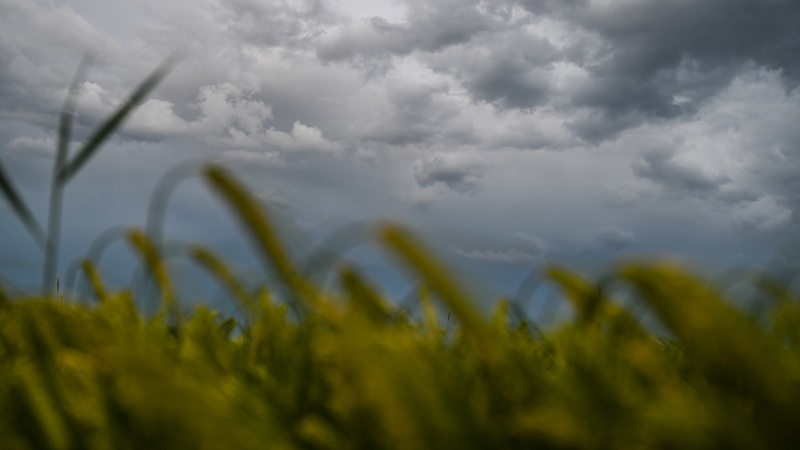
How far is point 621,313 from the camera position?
1005mm

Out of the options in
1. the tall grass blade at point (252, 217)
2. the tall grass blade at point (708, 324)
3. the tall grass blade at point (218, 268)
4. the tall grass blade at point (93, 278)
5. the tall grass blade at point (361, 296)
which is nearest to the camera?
the tall grass blade at point (708, 324)

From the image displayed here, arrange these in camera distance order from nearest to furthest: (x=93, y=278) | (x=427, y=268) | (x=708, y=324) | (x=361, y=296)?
(x=708, y=324), (x=427, y=268), (x=361, y=296), (x=93, y=278)

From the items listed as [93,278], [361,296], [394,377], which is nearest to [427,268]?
[394,377]

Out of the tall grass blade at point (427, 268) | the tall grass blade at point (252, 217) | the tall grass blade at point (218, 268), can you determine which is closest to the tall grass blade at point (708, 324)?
the tall grass blade at point (427, 268)

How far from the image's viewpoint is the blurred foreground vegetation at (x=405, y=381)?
58cm

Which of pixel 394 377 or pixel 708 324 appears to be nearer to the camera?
pixel 708 324

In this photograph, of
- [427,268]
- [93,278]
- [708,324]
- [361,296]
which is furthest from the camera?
[93,278]

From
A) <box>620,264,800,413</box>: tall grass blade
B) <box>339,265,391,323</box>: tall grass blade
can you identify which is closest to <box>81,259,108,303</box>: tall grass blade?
<box>339,265,391,323</box>: tall grass blade

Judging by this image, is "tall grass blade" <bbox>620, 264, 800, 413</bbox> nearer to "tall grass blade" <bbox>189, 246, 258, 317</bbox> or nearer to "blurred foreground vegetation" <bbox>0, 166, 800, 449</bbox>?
"blurred foreground vegetation" <bbox>0, 166, 800, 449</bbox>

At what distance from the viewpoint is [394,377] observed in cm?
67

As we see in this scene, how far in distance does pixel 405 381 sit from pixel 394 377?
0.02 meters

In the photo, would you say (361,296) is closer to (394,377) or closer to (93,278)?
(394,377)

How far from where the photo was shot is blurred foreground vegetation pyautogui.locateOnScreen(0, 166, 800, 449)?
578mm

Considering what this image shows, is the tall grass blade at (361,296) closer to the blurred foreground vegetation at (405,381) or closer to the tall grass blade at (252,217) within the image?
the blurred foreground vegetation at (405,381)
